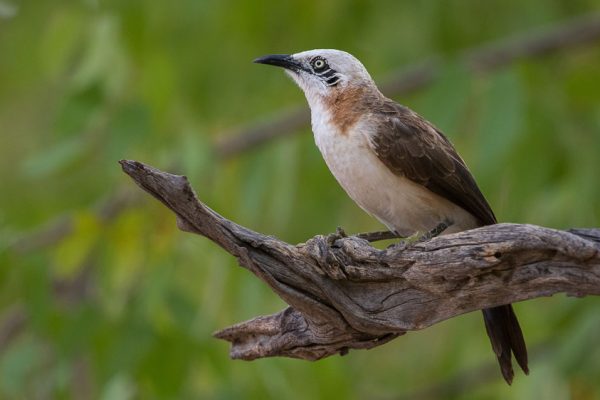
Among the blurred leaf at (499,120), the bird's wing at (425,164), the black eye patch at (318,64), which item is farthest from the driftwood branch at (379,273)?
the blurred leaf at (499,120)

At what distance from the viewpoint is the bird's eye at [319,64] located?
23.0ft

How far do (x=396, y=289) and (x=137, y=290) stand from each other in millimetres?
3135

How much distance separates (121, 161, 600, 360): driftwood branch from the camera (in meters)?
5.16

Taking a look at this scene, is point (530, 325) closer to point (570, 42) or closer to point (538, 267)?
point (570, 42)

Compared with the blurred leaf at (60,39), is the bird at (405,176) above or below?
below

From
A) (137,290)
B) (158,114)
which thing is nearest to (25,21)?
(158,114)

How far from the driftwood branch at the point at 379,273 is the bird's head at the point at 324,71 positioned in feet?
5.16

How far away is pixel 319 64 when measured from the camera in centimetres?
704

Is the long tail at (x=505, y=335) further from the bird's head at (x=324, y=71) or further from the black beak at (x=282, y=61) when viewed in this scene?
the black beak at (x=282, y=61)

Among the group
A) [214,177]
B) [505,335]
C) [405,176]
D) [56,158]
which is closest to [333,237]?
[405,176]

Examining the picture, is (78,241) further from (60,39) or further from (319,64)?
(319,64)

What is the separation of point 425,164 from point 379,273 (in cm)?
111

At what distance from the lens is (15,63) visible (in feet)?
32.0

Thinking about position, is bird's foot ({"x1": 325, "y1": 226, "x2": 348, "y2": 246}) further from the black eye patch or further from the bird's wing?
the black eye patch
